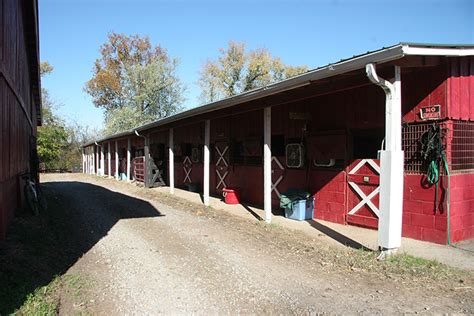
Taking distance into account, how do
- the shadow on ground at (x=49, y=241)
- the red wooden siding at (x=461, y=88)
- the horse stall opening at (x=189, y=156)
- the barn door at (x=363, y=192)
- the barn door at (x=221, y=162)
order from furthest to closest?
the horse stall opening at (x=189, y=156), the barn door at (x=221, y=162), the barn door at (x=363, y=192), the red wooden siding at (x=461, y=88), the shadow on ground at (x=49, y=241)

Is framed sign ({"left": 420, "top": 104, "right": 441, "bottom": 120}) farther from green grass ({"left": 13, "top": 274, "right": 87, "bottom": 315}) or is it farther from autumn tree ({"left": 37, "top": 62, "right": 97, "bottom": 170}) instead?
autumn tree ({"left": 37, "top": 62, "right": 97, "bottom": 170})

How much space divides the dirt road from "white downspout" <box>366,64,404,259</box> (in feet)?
1.59

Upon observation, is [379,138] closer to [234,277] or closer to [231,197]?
[234,277]

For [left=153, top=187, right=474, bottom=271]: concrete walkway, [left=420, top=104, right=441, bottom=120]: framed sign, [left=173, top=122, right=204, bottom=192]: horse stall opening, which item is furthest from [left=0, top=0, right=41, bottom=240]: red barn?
[left=173, top=122, right=204, bottom=192]: horse stall opening

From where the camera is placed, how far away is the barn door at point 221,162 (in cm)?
1272

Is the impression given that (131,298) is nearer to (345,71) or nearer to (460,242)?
(345,71)

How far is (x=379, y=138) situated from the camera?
7199mm

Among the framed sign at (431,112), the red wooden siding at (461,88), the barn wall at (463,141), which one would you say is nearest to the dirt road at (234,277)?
the barn wall at (463,141)

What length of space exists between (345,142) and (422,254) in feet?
9.34

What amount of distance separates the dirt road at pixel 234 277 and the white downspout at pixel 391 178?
1.59ft

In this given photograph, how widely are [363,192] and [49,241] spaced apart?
19.2 ft

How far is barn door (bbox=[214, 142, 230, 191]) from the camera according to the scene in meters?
12.7

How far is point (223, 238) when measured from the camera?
6.52 meters

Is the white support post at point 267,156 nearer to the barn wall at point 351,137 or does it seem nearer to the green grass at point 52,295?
the barn wall at point 351,137
